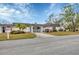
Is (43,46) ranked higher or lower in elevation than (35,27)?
lower

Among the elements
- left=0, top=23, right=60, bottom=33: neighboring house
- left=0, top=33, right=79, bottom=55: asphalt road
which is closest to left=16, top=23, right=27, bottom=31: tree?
left=0, top=23, right=60, bottom=33: neighboring house

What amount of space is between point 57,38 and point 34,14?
19.6 inches

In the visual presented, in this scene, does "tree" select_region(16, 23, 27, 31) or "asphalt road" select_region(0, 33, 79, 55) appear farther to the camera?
"tree" select_region(16, 23, 27, 31)

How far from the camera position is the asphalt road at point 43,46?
5262 mm

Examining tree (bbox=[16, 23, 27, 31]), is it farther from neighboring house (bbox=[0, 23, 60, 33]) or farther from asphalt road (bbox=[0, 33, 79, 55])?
asphalt road (bbox=[0, 33, 79, 55])

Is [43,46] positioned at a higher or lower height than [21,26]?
lower

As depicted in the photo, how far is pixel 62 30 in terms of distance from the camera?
5.44m

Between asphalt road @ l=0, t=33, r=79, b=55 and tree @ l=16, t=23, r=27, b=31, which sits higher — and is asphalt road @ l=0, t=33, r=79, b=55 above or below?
below

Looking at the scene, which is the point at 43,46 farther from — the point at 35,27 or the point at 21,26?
the point at 21,26

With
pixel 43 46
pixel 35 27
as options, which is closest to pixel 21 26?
pixel 35 27

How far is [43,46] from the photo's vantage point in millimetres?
5348

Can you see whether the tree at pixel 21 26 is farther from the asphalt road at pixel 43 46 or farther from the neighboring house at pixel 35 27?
the asphalt road at pixel 43 46

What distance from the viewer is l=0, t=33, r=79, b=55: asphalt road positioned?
5262 mm

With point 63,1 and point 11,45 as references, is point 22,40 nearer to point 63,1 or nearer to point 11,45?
point 11,45
